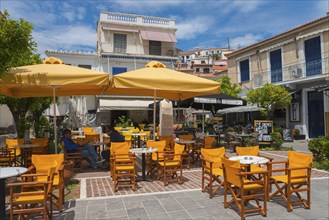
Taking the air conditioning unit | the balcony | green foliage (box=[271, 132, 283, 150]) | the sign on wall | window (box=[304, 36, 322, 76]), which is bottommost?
green foliage (box=[271, 132, 283, 150])

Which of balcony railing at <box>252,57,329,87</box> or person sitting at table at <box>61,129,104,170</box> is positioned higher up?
balcony railing at <box>252,57,329,87</box>

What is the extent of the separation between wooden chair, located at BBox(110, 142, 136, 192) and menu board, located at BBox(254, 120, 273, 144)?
28.7ft

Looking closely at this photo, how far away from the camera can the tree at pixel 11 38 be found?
17.7ft

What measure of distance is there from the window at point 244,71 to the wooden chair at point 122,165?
71.2ft

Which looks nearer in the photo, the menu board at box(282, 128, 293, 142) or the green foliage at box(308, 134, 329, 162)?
the green foliage at box(308, 134, 329, 162)

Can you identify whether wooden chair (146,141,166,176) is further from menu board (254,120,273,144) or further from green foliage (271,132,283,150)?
green foliage (271,132,283,150)

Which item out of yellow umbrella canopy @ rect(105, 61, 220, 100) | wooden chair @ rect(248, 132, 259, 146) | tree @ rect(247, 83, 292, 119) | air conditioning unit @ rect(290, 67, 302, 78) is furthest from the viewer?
air conditioning unit @ rect(290, 67, 302, 78)

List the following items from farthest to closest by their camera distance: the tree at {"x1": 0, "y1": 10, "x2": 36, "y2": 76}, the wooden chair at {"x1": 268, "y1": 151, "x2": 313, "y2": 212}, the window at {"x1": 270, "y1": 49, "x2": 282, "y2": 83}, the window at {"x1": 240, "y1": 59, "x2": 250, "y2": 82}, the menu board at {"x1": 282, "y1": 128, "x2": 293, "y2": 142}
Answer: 1. the window at {"x1": 240, "y1": 59, "x2": 250, "y2": 82}
2. the window at {"x1": 270, "y1": 49, "x2": 282, "y2": 83}
3. the menu board at {"x1": 282, "y1": 128, "x2": 293, "y2": 142}
4. the tree at {"x1": 0, "y1": 10, "x2": 36, "y2": 76}
5. the wooden chair at {"x1": 268, "y1": 151, "x2": 313, "y2": 212}

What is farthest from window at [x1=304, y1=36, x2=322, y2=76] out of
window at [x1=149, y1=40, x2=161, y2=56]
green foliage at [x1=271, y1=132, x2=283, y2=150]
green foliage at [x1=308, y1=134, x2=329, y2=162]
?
window at [x1=149, y1=40, x2=161, y2=56]

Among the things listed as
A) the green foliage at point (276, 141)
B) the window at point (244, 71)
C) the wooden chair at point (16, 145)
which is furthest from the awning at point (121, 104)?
the wooden chair at point (16, 145)

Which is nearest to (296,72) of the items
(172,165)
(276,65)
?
(276,65)

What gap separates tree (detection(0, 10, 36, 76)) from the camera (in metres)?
5.38

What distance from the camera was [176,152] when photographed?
23.3 feet

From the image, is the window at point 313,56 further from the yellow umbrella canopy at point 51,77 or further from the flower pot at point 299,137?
the yellow umbrella canopy at point 51,77
